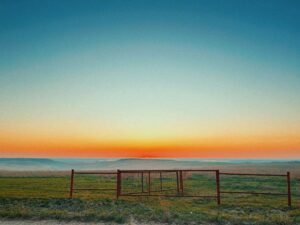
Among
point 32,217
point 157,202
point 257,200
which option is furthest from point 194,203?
point 32,217

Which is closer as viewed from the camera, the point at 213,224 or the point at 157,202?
the point at 213,224

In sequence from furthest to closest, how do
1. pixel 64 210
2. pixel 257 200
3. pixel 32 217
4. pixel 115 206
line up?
pixel 257 200 < pixel 115 206 < pixel 64 210 < pixel 32 217

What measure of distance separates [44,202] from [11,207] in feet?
6.27

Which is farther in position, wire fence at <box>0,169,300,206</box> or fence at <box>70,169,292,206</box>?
wire fence at <box>0,169,300,206</box>

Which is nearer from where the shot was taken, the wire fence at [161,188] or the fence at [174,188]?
the fence at [174,188]

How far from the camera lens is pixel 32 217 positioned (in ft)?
47.6

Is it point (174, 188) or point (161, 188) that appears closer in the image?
point (161, 188)

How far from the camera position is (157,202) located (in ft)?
60.1

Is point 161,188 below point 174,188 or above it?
above

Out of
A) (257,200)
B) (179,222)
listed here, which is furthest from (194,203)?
(179,222)

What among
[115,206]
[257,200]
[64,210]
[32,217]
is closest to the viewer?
[32,217]

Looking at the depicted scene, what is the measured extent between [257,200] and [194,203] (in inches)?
162

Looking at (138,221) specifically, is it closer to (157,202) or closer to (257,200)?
(157,202)

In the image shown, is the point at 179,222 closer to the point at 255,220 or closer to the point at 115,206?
A: the point at 255,220
